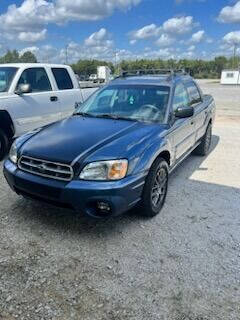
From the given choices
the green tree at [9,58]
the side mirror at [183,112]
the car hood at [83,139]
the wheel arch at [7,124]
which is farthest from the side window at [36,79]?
the green tree at [9,58]

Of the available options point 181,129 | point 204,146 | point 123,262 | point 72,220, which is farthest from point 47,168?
point 204,146

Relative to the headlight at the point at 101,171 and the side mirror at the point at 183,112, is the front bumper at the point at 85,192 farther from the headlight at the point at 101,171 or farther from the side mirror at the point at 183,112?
the side mirror at the point at 183,112

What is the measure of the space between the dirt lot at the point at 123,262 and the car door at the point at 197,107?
1.62 meters

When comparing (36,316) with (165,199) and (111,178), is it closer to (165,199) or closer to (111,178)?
(111,178)

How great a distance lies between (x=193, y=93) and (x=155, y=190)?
2675 mm

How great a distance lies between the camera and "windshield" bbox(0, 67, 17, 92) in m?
6.32

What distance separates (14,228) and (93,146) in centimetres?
129

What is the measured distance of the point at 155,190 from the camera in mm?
4004

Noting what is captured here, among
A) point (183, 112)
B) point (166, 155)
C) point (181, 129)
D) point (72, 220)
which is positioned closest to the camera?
point (72, 220)

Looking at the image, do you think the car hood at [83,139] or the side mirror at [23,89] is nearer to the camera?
the car hood at [83,139]

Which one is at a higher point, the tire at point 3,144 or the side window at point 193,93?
the side window at point 193,93

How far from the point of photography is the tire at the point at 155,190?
147 inches

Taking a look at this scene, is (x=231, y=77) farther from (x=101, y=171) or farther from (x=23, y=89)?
(x=101, y=171)

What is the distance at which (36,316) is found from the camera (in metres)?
2.46
